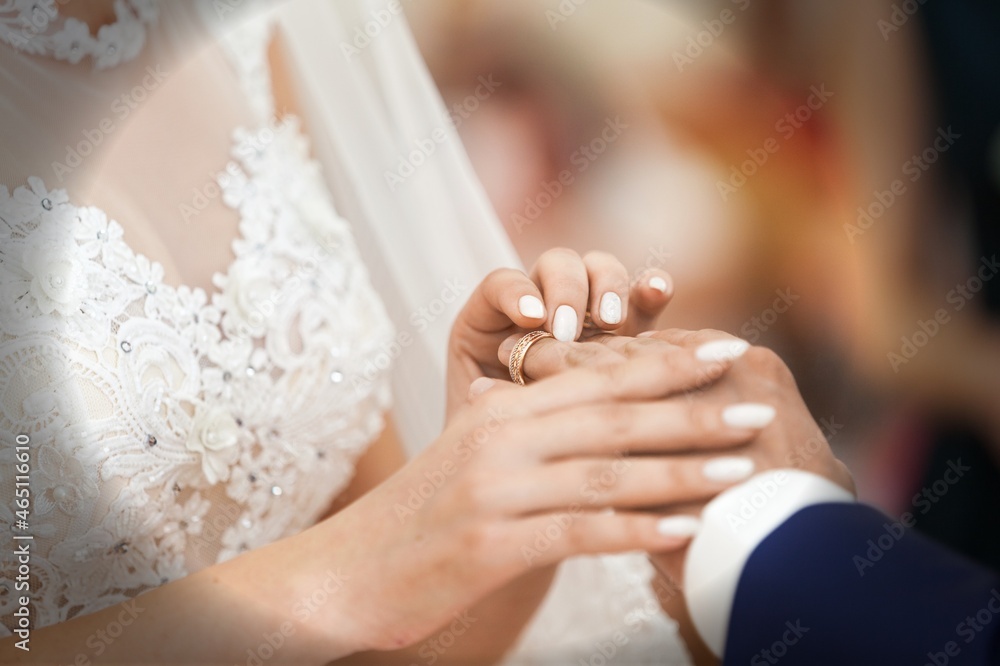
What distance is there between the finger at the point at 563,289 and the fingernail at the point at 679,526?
0.41ft

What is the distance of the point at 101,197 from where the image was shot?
0.45m

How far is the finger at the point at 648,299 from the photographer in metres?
0.42

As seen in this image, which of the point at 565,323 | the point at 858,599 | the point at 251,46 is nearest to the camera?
the point at 858,599

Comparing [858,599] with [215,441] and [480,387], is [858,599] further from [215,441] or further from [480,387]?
[215,441]

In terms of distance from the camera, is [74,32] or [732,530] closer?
[732,530]

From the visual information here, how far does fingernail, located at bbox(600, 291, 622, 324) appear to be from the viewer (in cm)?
41

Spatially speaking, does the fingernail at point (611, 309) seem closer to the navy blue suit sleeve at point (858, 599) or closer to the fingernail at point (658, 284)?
the fingernail at point (658, 284)

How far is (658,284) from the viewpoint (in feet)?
1.44

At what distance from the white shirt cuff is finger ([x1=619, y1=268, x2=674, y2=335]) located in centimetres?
13

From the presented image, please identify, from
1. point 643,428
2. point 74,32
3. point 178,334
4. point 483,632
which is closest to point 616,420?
point 643,428

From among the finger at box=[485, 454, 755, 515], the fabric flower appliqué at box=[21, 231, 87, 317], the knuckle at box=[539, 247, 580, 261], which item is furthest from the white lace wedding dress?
the finger at box=[485, 454, 755, 515]

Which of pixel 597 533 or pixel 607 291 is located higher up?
pixel 607 291

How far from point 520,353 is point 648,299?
0.10 m

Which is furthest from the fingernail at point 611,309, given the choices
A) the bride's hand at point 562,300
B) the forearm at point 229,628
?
the forearm at point 229,628
